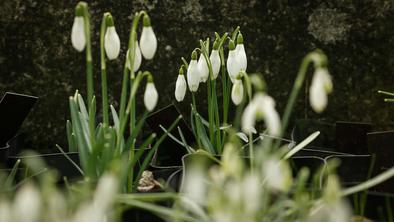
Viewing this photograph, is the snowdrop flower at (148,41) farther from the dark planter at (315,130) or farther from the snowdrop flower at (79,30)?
the dark planter at (315,130)

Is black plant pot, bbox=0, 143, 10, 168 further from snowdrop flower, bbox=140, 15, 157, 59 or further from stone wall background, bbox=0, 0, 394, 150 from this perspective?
snowdrop flower, bbox=140, 15, 157, 59

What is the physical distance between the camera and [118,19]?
2.18 m

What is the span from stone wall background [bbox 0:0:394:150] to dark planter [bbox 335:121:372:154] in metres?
0.34

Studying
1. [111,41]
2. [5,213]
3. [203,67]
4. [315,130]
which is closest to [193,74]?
[203,67]

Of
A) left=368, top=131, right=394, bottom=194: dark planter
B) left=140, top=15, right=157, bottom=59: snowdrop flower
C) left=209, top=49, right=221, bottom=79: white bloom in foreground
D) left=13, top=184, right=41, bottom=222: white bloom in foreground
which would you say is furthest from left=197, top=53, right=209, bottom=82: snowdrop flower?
left=13, top=184, right=41, bottom=222: white bloom in foreground

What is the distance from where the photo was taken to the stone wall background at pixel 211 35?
217 centimetres

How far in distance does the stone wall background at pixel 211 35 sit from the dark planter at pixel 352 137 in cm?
34

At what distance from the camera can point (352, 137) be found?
6.26 feet

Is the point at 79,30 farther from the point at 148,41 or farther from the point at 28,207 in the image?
the point at 28,207

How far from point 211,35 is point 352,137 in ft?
1.92

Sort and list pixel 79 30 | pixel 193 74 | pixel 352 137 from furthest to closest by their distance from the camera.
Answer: pixel 352 137 < pixel 193 74 < pixel 79 30

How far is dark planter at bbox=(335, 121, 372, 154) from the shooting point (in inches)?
73.6

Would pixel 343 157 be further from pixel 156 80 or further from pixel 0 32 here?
pixel 0 32

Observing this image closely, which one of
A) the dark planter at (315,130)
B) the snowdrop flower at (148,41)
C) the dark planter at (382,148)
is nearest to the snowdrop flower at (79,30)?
the snowdrop flower at (148,41)
